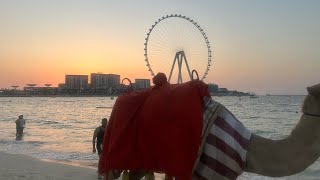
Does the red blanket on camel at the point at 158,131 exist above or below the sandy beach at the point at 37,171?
above

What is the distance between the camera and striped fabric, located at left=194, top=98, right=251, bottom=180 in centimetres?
342

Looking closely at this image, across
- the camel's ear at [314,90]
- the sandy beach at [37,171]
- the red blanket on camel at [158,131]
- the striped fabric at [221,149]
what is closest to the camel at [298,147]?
the camel's ear at [314,90]

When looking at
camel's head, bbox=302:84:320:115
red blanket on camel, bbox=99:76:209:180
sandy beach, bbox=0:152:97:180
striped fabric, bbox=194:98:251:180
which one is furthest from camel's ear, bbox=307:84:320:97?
sandy beach, bbox=0:152:97:180

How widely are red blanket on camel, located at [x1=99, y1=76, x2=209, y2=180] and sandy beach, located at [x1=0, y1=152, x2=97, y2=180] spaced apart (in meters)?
9.06

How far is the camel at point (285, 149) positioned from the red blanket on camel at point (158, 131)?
0.37ft

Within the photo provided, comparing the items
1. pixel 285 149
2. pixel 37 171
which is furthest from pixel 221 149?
pixel 37 171

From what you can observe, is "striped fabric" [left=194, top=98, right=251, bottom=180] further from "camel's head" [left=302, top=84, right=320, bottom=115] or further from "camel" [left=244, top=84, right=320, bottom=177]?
"camel's head" [left=302, top=84, right=320, bottom=115]

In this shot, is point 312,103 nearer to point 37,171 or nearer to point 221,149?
point 221,149

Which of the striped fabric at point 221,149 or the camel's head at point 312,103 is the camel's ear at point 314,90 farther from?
the striped fabric at point 221,149

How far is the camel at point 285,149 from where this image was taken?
3.26 m

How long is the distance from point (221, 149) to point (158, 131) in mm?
466

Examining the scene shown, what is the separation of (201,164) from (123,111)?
2.41 feet

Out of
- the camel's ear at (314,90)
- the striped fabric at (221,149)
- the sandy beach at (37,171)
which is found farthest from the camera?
the sandy beach at (37,171)

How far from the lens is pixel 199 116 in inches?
137
